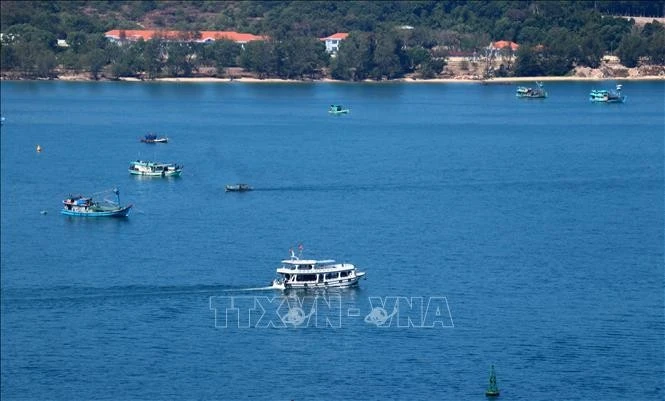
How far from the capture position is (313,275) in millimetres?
35031

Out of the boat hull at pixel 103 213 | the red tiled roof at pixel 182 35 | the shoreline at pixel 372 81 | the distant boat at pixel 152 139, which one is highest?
the red tiled roof at pixel 182 35

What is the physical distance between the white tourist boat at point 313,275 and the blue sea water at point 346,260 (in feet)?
1.33

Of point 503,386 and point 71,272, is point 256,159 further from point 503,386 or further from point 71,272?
point 503,386

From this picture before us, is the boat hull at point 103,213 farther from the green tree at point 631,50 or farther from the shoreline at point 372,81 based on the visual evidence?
the green tree at point 631,50

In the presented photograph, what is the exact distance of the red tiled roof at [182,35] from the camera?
113750 millimetres

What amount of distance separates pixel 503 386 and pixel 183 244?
47.5ft

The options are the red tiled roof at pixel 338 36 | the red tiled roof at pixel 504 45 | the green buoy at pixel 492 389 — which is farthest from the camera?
the red tiled roof at pixel 338 36

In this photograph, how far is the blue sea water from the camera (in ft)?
95.3

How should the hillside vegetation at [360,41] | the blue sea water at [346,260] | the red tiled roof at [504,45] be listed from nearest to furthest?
the blue sea water at [346,260] < the hillside vegetation at [360,41] < the red tiled roof at [504,45]

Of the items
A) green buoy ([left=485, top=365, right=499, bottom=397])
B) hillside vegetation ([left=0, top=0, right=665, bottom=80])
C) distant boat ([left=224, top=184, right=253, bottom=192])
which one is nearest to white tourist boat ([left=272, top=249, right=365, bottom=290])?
green buoy ([left=485, top=365, right=499, bottom=397])

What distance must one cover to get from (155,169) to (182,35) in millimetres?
59640

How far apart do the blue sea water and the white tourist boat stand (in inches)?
16.0

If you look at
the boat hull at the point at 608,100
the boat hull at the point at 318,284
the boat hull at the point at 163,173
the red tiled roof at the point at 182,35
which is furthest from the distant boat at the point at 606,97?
the boat hull at the point at 318,284

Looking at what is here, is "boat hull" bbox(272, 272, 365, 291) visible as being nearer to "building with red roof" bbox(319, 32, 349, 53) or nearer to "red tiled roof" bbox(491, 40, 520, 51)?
"red tiled roof" bbox(491, 40, 520, 51)
